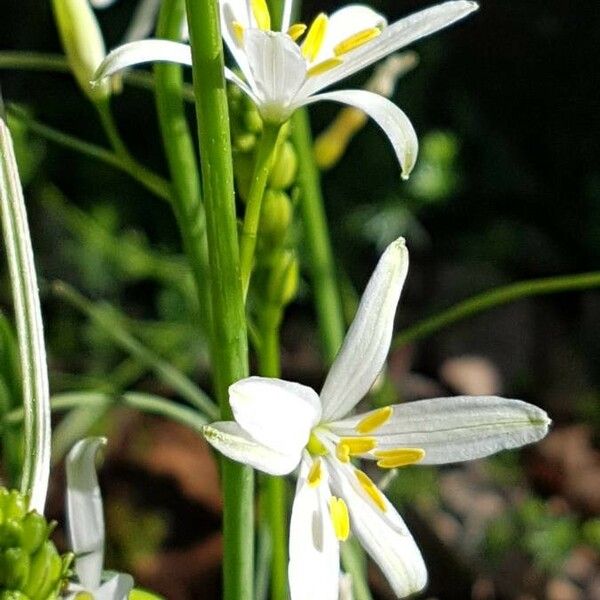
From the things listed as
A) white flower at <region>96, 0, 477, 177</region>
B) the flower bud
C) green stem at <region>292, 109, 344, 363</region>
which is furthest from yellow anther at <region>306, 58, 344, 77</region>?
green stem at <region>292, 109, 344, 363</region>

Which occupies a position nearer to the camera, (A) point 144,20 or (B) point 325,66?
(B) point 325,66

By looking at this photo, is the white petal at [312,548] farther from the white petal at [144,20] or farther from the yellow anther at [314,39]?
the white petal at [144,20]

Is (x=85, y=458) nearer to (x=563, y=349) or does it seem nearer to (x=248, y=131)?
(x=248, y=131)

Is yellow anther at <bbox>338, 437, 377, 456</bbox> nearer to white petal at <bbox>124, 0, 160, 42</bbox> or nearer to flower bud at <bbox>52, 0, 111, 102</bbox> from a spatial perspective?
flower bud at <bbox>52, 0, 111, 102</bbox>

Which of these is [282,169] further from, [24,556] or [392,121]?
[24,556]

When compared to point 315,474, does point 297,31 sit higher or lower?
higher

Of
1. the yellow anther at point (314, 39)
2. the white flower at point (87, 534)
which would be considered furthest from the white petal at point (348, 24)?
the white flower at point (87, 534)

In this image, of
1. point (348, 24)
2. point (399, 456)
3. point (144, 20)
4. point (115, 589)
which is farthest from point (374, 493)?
point (144, 20)
